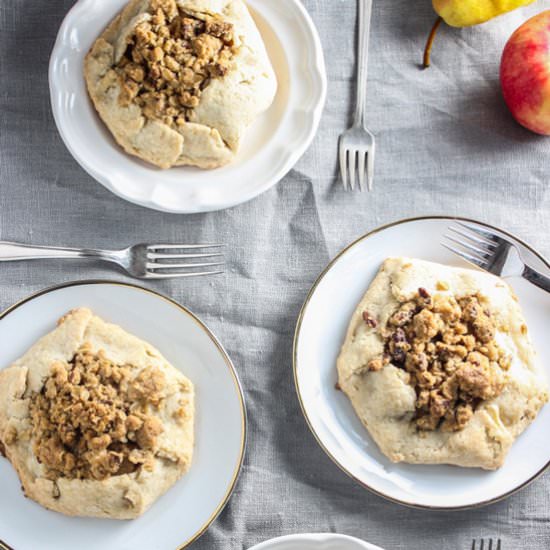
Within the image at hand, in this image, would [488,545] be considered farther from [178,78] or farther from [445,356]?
[178,78]

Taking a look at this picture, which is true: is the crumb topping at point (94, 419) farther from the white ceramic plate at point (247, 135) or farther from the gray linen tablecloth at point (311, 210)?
the white ceramic plate at point (247, 135)

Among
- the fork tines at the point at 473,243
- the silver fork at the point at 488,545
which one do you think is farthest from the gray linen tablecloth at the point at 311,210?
the fork tines at the point at 473,243

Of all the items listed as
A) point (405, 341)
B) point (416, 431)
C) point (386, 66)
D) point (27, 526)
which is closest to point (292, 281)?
point (405, 341)

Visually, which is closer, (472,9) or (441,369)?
(441,369)

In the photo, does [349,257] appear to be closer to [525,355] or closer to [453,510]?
[525,355]

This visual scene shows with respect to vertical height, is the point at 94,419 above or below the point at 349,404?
above

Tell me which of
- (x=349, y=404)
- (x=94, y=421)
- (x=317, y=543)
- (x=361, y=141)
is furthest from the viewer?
(x=361, y=141)

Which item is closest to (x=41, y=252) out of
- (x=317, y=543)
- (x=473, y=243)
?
(x=317, y=543)
